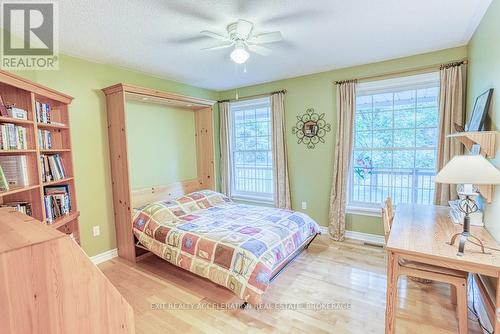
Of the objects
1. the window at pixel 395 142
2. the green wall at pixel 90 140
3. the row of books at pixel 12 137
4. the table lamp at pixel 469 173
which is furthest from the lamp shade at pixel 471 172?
the green wall at pixel 90 140

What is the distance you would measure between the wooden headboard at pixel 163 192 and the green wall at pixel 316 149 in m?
1.72

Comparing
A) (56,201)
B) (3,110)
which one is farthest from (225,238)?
(3,110)

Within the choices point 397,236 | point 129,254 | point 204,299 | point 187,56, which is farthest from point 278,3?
point 129,254

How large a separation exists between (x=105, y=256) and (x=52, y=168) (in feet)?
4.44

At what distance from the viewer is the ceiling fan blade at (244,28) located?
214 centimetres

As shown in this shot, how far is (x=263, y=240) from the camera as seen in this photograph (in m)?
2.45

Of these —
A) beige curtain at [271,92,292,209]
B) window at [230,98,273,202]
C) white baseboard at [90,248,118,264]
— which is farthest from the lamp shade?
white baseboard at [90,248,118,264]

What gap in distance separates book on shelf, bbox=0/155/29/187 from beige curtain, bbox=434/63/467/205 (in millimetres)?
4191

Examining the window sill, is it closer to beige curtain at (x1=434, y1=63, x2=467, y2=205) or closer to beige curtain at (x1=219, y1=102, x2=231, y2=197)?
beige curtain at (x1=434, y1=63, x2=467, y2=205)

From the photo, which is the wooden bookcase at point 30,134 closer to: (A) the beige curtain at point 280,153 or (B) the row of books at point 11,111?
(B) the row of books at point 11,111

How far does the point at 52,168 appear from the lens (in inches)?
97.1

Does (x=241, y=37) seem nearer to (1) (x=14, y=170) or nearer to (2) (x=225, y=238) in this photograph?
(2) (x=225, y=238)

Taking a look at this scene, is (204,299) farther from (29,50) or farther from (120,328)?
(29,50)

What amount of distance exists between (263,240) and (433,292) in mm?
1673
